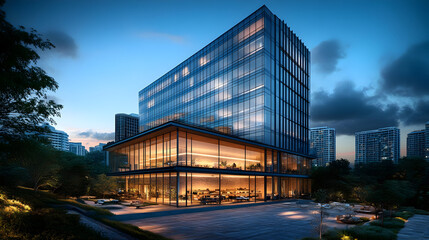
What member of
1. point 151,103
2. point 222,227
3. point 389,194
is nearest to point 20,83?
point 222,227

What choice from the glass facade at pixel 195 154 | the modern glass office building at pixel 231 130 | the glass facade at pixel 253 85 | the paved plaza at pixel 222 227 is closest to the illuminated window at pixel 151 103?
the modern glass office building at pixel 231 130

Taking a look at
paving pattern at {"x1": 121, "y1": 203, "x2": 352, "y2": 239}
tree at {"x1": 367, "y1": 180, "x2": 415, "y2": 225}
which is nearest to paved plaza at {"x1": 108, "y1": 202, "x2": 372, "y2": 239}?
paving pattern at {"x1": 121, "y1": 203, "x2": 352, "y2": 239}

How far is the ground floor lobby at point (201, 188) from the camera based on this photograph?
2763 centimetres

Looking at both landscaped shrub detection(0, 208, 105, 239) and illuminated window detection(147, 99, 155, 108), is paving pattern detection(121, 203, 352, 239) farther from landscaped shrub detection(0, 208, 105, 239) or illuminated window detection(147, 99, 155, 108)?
illuminated window detection(147, 99, 155, 108)

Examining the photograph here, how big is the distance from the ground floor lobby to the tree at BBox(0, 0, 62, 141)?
14.8 meters

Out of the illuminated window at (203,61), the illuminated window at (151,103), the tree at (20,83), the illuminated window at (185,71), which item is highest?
the illuminated window at (203,61)

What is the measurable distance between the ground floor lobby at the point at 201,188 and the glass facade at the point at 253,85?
9316 millimetres

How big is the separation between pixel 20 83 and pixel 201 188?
68.5 ft

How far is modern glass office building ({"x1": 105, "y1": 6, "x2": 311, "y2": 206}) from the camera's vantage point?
29.0 meters

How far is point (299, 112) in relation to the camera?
57125mm

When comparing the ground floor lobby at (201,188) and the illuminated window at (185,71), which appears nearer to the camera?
the ground floor lobby at (201,188)

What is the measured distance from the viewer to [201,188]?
29.1 meters

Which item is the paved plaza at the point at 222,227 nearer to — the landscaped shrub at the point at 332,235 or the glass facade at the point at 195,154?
the landscaped shrub at the point at 332,235

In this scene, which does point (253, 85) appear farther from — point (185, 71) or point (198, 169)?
point (185, 71)
